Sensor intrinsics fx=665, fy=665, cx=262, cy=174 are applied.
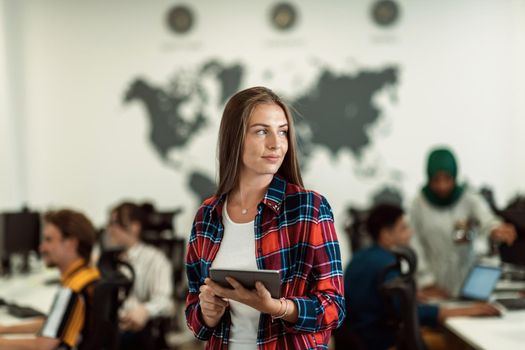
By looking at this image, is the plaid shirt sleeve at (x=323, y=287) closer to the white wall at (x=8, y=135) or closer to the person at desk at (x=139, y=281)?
the person at desk at (x=139, y=281)

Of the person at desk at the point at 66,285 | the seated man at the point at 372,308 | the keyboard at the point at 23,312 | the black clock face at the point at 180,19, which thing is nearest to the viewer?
the person at desk at the point at 66,285

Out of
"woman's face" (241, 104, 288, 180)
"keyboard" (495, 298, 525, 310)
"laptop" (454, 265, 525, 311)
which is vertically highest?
"woman's face" (241, 104, 288, 180)

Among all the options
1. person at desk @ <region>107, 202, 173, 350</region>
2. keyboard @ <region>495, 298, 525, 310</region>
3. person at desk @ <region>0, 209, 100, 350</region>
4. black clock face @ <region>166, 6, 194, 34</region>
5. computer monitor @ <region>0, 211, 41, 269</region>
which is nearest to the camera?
person at desk @ <region>0, 209, 100, 350</region>

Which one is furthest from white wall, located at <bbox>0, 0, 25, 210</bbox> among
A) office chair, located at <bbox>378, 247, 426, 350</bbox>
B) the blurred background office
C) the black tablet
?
the black tablet

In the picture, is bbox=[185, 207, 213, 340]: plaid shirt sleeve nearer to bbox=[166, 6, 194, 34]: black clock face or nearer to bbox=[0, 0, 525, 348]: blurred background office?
bbox=[0, 0, 525, 348]: blurred background office

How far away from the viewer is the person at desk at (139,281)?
3.53m

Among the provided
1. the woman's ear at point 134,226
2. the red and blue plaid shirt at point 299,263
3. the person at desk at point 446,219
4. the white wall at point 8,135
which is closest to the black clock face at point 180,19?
the white wall at point 8,135

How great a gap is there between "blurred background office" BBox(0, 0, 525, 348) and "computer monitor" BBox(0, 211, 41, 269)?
182 centimetres

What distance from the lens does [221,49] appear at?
22.2ft

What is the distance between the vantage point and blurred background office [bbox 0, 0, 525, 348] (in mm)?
6656

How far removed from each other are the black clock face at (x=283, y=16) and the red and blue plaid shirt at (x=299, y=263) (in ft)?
17.9

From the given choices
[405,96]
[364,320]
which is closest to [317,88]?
[405,96]

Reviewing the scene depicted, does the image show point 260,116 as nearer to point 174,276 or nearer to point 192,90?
point 174,276

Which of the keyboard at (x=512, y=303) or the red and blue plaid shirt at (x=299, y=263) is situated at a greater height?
the red and blue plaid shirt at (x=299, y=263)
